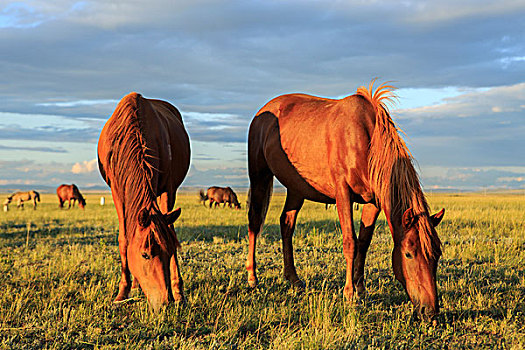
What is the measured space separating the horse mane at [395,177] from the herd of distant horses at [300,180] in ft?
0.04

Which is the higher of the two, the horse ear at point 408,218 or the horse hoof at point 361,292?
the horse ear at point 408,218

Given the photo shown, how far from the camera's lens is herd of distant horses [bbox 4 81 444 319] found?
15.0 ft

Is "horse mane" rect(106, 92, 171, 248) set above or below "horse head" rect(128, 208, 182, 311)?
above

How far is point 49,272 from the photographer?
23.8ft

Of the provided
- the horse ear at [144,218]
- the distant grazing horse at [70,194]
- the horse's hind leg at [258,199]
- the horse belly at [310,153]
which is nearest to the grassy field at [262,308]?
the horse's hind leg at [258,199]

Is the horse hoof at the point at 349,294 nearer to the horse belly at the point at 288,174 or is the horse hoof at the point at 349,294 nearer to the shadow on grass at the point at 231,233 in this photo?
the horse belly at the point at 288,174

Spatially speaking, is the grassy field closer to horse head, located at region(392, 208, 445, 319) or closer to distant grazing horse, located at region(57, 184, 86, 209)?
horse head, located at region(392, 208, 445, 319)

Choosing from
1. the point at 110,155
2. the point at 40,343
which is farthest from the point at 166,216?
the point at 40,343

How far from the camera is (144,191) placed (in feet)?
16.0

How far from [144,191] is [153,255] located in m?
0.79

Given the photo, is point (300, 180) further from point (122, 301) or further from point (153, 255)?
point (122, 301)

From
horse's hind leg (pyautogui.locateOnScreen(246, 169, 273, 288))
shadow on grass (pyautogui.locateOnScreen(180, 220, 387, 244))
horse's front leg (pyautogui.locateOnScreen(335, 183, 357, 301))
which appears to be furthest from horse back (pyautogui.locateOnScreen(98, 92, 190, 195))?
shadow on grass (pyautogui.locateOnScreen(180, 220, 387, 244))

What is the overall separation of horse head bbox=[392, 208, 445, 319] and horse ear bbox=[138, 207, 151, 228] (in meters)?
2.76

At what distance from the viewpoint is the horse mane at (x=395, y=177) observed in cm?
457
